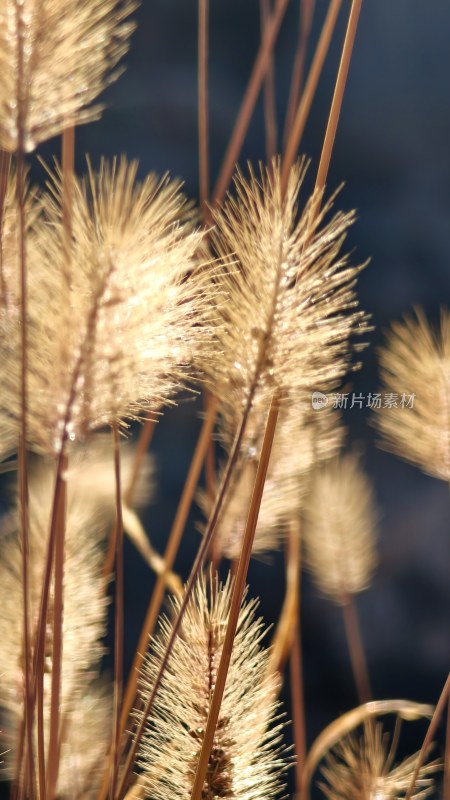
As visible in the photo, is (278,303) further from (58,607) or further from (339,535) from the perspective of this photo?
(339,535)

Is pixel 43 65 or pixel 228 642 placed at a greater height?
pixel 43 65

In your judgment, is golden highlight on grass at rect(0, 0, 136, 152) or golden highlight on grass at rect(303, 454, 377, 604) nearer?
golden highlight on grass at rect(0, 0, 136, 152)


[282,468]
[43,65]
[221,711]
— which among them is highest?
[43,65]

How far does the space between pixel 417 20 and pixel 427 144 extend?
0.21 meters

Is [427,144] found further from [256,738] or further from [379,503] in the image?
[256,738]

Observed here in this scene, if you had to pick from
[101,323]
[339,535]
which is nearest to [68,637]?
[101,323]

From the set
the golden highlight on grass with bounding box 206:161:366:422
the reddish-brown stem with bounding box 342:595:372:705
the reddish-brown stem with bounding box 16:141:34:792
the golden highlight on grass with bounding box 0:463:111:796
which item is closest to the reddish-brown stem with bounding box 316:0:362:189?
the golden highlight on grass with bounding box 206:161:366:422

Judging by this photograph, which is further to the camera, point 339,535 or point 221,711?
point 339,535

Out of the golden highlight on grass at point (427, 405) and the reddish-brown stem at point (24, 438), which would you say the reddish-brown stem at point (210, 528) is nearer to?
the reddish-brown stem at point (24, 438)

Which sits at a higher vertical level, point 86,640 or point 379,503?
point 379,503

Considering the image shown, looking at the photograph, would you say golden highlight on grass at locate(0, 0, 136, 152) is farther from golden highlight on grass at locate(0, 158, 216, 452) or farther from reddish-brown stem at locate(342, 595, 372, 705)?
reddish-brown stem at locate(342, 595, 372, 705)

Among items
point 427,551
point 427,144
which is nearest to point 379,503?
point 427,551

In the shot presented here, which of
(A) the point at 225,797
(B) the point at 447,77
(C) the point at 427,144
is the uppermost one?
(B) the point at 447,77

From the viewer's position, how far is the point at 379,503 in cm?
128
